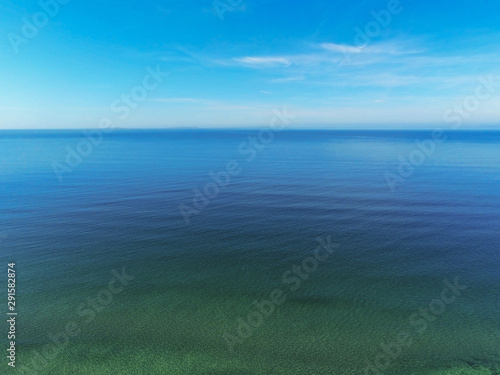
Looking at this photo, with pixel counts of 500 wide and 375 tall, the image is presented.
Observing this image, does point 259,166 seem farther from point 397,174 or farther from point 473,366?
point 473,366

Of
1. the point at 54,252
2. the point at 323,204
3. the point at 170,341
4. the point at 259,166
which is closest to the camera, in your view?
the point at 170,341

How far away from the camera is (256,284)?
72.9 ft

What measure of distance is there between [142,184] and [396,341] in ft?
166

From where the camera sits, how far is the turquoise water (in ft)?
50.9

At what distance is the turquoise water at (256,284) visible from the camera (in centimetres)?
1552

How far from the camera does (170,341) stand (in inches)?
645

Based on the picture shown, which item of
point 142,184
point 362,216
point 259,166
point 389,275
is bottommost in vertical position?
point 389,275

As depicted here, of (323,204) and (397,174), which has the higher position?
(397,174)

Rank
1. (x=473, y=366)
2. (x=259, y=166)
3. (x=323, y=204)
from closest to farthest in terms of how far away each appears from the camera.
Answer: (x=473, y=366), (x=323, y=204), (x=259, y=166)

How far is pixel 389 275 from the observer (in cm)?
2309

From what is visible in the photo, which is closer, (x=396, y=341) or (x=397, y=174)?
(x=396, y=341)

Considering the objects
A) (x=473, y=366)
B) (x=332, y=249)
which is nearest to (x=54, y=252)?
(x=332, y=249)

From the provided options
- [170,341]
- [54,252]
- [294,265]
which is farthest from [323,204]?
[54,252]

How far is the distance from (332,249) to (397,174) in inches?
1912
